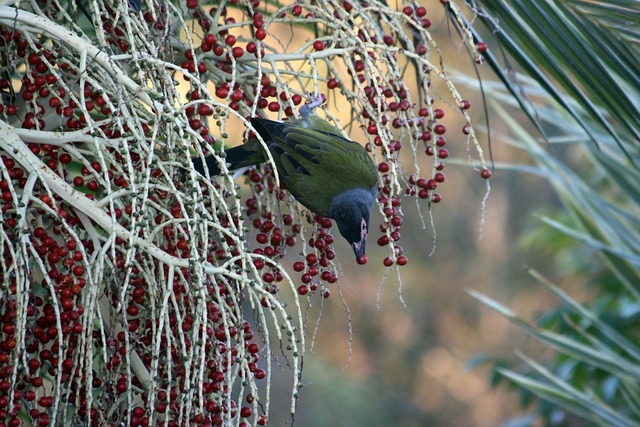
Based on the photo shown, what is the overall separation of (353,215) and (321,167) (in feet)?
0.63

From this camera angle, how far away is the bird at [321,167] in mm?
1946

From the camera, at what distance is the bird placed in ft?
6.39

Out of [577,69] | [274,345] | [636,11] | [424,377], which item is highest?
[636,11]

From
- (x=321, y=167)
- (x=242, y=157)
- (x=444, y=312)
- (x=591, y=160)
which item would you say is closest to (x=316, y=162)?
(x=321, y=167)

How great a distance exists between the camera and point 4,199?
4.43 ft

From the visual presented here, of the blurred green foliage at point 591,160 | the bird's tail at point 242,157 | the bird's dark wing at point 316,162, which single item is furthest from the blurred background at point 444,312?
the bird's tail at point 242,157

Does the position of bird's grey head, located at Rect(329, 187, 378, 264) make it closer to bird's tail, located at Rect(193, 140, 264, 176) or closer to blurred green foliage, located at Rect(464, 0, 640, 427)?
bird's tail, located at Rect(193, 140, 264, 176)

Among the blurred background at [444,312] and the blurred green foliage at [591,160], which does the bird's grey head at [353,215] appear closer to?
the blurred green foliage at [591,160]

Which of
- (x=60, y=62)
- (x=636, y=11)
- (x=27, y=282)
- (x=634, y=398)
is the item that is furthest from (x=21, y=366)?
(x=634, y=398)

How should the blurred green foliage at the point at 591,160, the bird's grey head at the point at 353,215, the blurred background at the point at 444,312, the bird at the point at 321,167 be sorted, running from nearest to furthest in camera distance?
the blurred green foliage at the point at 591,160
the bird at the point at 321,167
the bird's grey head at the point at 353,215
the blurred background at the point at 444,312

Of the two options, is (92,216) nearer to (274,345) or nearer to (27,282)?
(27,282)

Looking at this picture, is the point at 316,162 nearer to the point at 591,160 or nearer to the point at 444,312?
the point at 591,160

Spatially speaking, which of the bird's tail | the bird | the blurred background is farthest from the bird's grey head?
the blurred background

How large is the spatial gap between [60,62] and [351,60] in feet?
1.96
